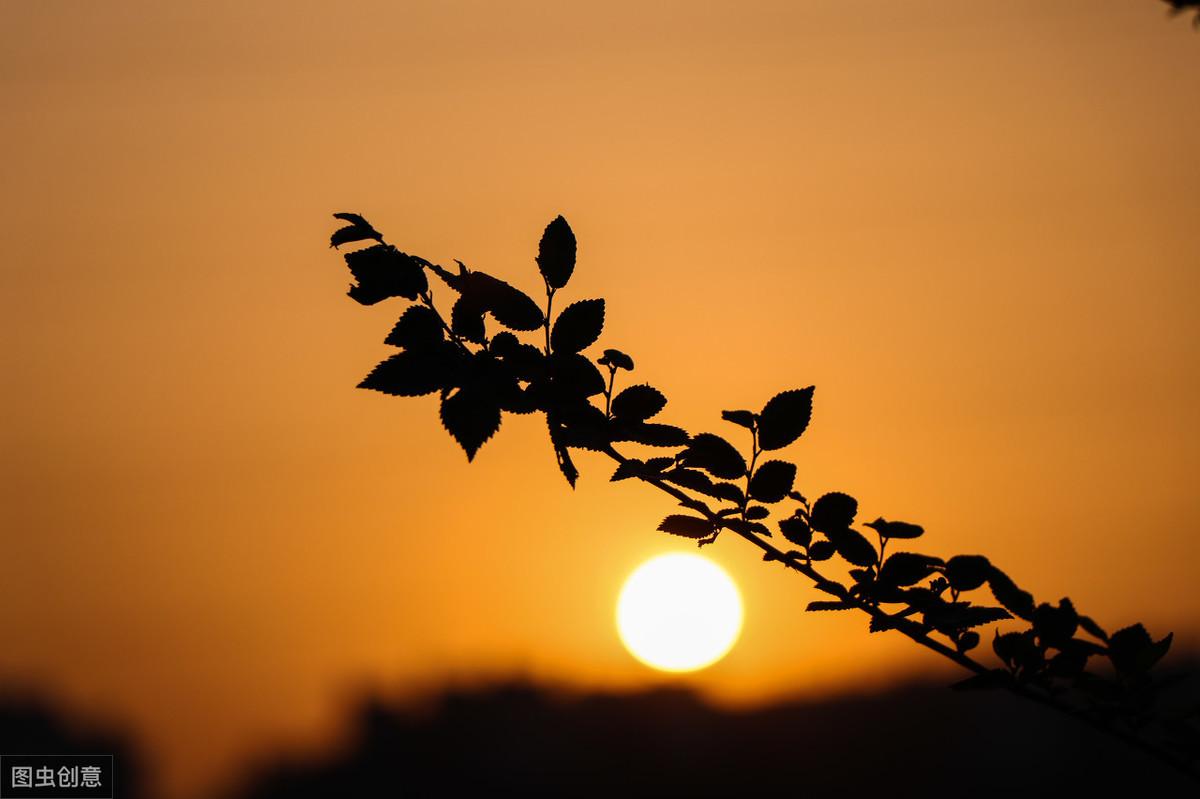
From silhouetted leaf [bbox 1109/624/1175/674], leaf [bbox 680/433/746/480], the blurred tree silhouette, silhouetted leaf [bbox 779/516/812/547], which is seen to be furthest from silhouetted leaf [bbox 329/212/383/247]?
silhouetted leaf [bbox 1109/624/1175/674]

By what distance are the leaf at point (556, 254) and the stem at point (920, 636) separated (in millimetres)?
388

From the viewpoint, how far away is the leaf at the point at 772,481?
2359 millimetres

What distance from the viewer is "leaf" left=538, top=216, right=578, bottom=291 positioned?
219 cm

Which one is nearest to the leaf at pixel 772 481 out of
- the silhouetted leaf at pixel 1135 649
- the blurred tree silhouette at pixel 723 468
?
the blurred tree silhouette at pixel 723 468

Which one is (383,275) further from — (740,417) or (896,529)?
(896,529)

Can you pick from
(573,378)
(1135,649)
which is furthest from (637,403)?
(1135,649)

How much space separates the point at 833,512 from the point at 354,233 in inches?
49.2

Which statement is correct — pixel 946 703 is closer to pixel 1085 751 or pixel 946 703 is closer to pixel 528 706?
pixel 1085 751

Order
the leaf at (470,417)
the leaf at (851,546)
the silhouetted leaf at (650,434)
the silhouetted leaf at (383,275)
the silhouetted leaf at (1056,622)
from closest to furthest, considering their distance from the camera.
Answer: the leaf at (470,417)
the silhouetted leaf at (383,275)
the silhouetted leaf at (650,434)
the silhouetted leaf at (1056,622)
the leaf at (851,546)

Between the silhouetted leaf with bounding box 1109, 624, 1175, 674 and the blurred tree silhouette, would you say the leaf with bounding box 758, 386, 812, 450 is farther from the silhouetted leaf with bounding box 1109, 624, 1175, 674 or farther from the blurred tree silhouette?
the silhouetted leaf with bounding box 1109, 624, 1175, 674

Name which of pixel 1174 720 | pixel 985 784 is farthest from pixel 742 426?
pixel 985 784

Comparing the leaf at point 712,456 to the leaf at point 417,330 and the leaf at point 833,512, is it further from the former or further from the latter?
the leaf at point 417,330

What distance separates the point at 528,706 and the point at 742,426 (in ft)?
292

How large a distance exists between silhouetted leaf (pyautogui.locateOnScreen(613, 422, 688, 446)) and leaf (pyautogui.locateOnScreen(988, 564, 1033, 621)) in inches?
31.2
